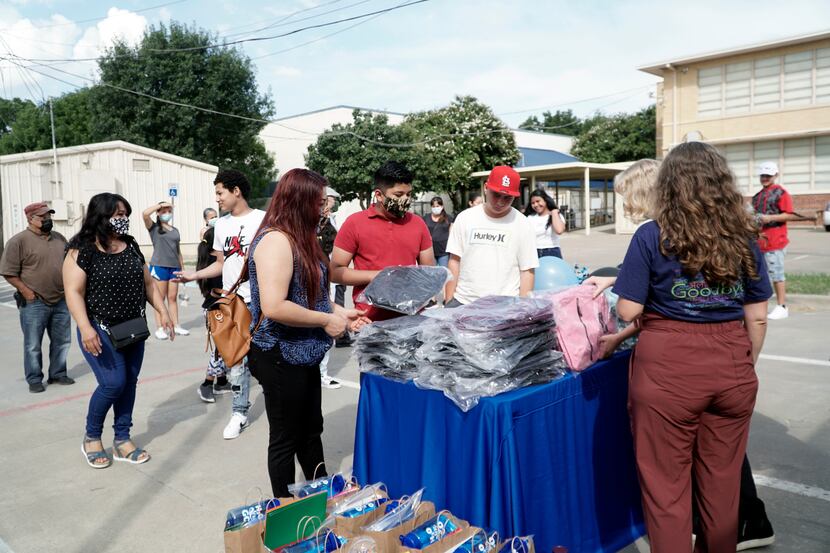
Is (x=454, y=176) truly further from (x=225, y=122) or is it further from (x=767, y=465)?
(x=767, y=465)

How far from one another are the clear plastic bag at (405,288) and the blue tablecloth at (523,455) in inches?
14.4

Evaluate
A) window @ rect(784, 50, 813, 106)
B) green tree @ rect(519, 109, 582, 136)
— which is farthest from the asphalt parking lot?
green tree @ rect(519, 109, 582, 136)

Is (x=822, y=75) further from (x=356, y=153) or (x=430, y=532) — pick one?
(x=430, y=532)

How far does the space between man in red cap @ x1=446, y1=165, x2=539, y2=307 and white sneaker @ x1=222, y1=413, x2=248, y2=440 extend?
202 centimetres

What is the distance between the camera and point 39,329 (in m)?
6.38

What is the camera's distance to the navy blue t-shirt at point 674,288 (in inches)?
93.0

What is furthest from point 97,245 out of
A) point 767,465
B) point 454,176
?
point 454,176

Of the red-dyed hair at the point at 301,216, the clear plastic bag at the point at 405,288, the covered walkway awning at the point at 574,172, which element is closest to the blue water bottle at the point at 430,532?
the clear plastic bag at the point at 405,288

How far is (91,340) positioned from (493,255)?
264cm

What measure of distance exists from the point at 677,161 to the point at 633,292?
526mm

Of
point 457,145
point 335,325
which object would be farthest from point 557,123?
point 335,325

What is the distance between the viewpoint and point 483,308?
2.83 meters

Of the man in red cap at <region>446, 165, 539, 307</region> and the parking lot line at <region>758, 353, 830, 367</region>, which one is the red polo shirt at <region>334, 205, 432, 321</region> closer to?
the man in red cap at <region>446, 165, 539, 307</region>

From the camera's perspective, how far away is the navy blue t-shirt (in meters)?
2.36
